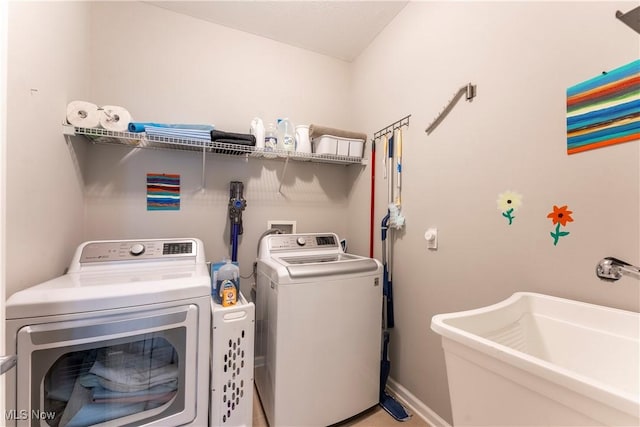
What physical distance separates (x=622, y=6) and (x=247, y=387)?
2.05m

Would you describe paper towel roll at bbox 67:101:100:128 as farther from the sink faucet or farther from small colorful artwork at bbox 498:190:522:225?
the sink faucet

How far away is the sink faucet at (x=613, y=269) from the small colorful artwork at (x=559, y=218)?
0.14 meters

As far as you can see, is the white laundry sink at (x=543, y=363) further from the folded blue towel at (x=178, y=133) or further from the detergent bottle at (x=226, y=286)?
the folded blue towel at (x=178, y=133)

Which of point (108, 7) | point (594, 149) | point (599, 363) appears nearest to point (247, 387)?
point (599, 363)

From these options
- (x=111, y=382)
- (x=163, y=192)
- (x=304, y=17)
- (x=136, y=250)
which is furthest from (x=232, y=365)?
(x=304, y=17)

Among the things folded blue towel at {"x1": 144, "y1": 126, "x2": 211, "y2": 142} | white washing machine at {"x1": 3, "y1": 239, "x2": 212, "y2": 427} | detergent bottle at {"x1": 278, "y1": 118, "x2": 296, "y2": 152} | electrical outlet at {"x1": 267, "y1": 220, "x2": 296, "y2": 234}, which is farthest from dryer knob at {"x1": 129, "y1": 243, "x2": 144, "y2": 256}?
detergent bottle at {"x1": 278, "y1": 118, "x2": 296, "y2": 152}

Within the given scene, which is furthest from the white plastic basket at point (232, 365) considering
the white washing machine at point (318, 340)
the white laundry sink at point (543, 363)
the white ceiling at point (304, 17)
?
the white ceiling at point (304, 17)

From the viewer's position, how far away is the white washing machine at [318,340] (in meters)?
1.35

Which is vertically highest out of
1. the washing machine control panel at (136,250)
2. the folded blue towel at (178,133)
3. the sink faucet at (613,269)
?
the folded blue towel at (178,133)

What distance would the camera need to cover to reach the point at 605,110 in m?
0.85

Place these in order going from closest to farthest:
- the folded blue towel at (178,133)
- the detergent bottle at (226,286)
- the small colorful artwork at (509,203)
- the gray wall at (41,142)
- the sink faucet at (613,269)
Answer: the sink faucet at (613,269), the gray wall at (41,142), the small colorful artwork at (509,203), the detergent bottle at (226,286), the folded blue towel at (178,133)

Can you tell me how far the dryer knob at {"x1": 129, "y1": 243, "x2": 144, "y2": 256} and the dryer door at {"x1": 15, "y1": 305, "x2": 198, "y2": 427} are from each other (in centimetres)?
55

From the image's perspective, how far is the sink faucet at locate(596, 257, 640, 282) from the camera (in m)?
0.78

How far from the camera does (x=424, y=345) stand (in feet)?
5.06
